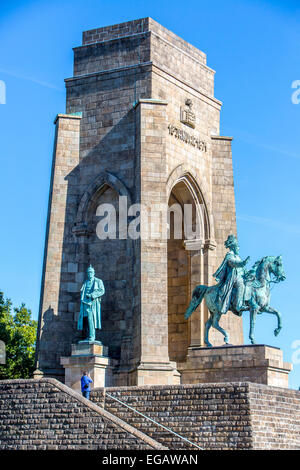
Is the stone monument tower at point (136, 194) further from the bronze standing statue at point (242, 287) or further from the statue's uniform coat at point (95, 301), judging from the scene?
the bronze standing statue at point (242, 287)

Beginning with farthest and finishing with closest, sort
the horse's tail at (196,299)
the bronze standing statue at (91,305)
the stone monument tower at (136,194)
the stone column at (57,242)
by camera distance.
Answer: the stone column at (57,242)
the horse's tail at (196,299)
the stone monument tower at (136,194)
the bronze standing statue at (91,305)

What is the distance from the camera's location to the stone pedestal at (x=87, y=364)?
26.7m

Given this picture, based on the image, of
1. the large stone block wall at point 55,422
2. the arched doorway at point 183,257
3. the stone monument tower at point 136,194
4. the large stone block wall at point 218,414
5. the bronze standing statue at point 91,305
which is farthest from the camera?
the arched doorway at point 183,257

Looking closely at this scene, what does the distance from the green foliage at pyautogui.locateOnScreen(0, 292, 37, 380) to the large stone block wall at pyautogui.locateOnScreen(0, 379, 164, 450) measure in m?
16.9

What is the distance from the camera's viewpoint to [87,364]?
87.9 feet

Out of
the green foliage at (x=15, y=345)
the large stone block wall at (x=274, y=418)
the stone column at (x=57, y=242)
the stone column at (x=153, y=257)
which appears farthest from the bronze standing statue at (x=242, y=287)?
the green foliage at (x=15, y=345)

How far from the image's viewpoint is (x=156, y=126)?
29.2 m

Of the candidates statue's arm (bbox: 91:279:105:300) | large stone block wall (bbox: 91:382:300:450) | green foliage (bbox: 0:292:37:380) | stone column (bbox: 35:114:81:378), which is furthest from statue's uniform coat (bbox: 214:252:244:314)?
green foliage (bbox: 0:292:37:380)

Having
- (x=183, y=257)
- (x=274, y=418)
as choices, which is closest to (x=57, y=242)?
(x=183, y=257)

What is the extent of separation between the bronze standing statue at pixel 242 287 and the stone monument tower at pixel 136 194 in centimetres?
175
